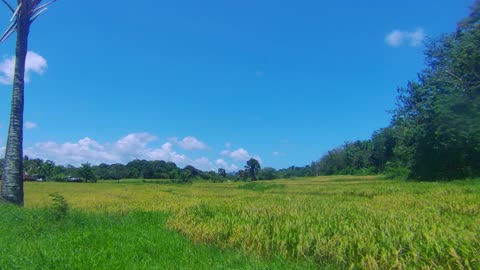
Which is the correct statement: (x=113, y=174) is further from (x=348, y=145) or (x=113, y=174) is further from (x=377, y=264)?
(x=377, y=264)

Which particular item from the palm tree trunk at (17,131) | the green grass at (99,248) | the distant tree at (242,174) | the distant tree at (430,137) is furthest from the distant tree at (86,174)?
the green grass at (99,248)

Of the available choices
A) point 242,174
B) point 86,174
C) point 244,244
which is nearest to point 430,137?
point 244,244

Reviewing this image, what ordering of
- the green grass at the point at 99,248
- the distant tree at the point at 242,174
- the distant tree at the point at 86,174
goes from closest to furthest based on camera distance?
1. the green grass at the point at 99,248
2. the distant tree at the point at 86,174
3. the distant tree at the point at 242,174

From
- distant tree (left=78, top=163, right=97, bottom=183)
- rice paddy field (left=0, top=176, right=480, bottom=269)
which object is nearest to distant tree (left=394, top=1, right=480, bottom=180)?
rice paddy field (left=0, top=176, right=480, bottom=269)

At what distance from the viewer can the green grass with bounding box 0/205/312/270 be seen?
20.0 ft

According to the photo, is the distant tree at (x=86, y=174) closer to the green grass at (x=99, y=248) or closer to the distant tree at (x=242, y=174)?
the distant tree at (x=242, y=174)

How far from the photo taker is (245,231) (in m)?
8.48

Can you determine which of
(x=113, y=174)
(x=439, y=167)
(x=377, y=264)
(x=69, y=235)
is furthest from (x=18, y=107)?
(x=113, y=174)

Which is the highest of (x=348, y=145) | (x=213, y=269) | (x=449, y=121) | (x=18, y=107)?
(x=348, y=145)

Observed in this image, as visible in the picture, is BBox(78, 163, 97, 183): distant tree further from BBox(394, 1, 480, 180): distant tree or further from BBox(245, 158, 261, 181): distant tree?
BBox(394, 1, 480, 180): distant tree

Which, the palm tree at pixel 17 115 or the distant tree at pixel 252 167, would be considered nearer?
the palm tree at pixel 17 115

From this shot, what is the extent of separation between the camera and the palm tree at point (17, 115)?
47.1 ft

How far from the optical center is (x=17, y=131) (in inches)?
573

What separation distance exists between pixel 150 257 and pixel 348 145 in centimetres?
12229
